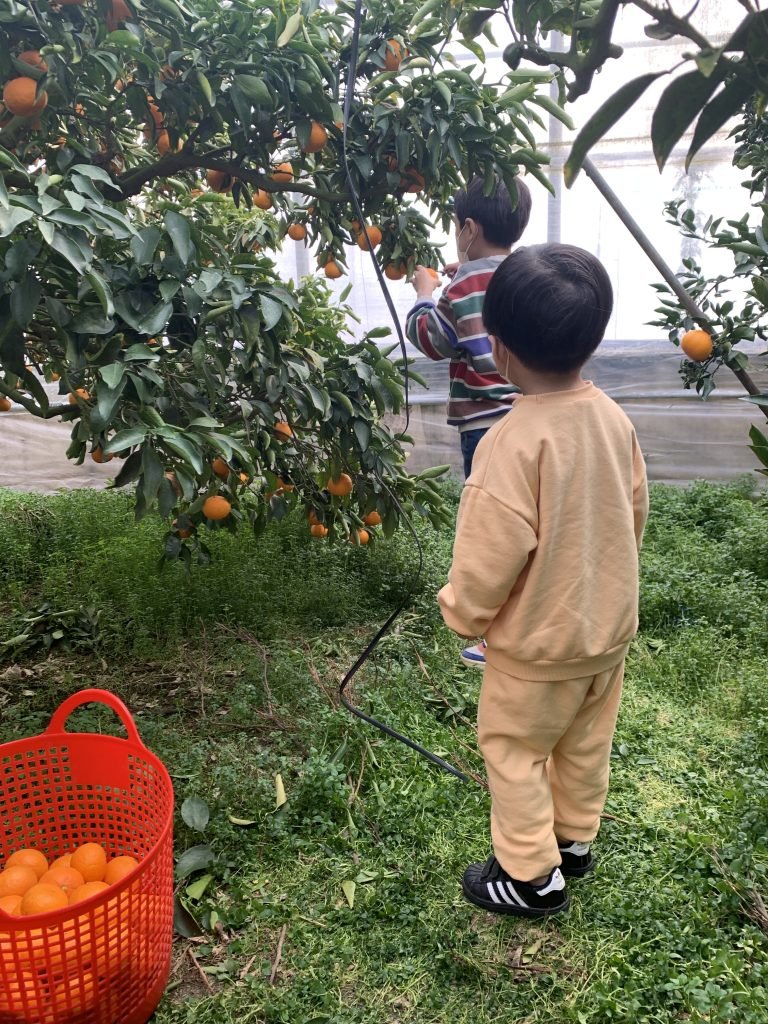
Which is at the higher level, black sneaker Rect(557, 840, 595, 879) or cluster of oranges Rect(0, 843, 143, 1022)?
cluster of oranges Rect(0, 843, 143, 1022)

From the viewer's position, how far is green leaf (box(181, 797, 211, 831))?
1.53 m

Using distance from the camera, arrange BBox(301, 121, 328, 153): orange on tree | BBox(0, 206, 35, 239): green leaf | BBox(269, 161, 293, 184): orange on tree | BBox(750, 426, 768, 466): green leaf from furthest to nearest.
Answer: BBox(269, 161, 293, 184): orange on tree → BBox(301, 121, 328, 153): orange on tree → BBox(750, 426, 768, 466): green leaf → BBox(0, 206, 35, 239): green leaf

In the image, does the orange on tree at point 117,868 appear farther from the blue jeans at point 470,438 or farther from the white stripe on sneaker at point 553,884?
the blue jeans at point 470,438

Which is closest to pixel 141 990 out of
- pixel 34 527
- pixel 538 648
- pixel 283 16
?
pixel 538 648

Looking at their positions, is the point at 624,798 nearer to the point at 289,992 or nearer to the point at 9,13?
the point at 289,992

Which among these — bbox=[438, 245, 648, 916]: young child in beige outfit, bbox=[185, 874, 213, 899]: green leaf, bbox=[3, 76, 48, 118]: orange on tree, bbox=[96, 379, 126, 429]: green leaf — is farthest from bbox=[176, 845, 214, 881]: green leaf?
bbox=[3, 76, 48, 118]: orange on tree

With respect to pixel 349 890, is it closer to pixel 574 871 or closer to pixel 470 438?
pixel 574 871

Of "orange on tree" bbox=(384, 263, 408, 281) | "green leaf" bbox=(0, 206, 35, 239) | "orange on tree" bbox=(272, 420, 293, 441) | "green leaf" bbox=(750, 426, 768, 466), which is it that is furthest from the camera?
"orange on tree" bbox=(384, 263, 408, 281)

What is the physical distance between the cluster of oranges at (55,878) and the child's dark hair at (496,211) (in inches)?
63.8

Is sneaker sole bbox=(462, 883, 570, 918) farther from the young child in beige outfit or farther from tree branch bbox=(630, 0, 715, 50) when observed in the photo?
tree branch bbox=(630, 0, 715, 50)

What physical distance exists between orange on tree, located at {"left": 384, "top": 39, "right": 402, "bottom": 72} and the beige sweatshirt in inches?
33.4

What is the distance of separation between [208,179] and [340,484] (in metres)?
0.86

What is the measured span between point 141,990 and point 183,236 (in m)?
1.18

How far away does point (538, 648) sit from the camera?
1140 mm
